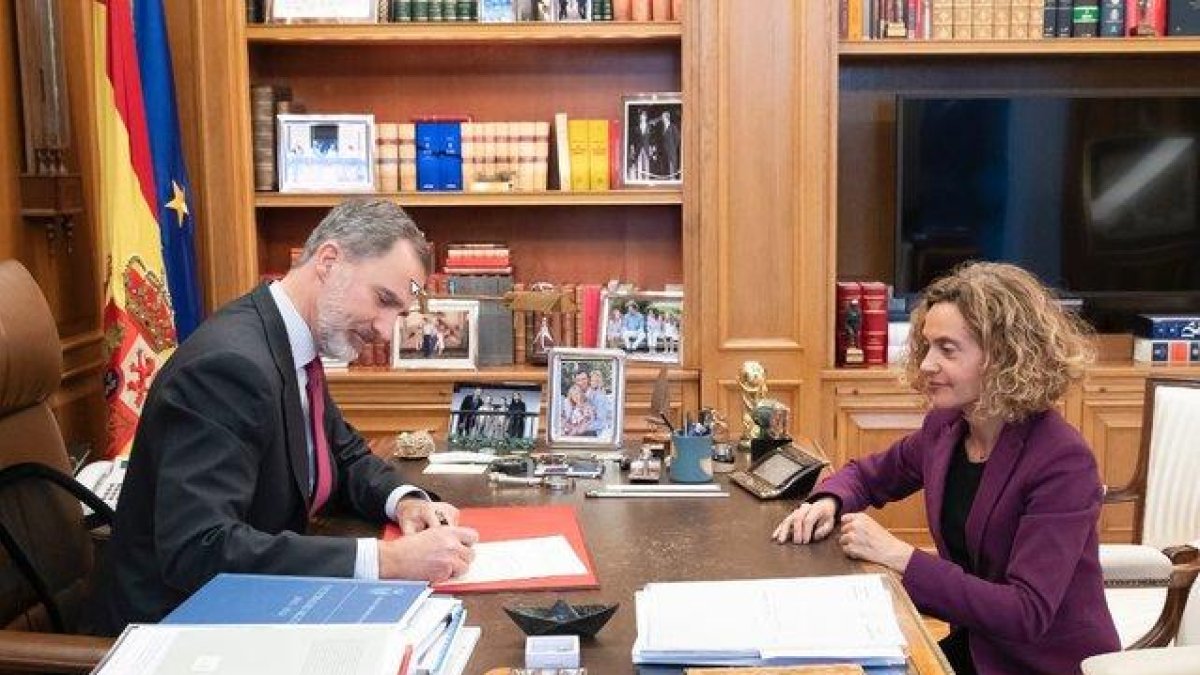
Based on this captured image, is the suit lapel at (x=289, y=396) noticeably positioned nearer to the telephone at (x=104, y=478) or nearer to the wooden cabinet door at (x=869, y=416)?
the telephone at (x=104, y=478)

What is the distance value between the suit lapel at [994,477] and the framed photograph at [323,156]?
2718 mm

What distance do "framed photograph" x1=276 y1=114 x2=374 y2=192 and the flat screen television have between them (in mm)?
1814

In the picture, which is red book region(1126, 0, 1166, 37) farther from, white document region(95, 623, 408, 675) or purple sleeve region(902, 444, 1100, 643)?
white document region(95, 623, 408, 675)

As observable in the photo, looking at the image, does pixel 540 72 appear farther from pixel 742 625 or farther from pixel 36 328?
pixel 742 625

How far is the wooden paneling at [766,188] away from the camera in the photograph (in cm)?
413

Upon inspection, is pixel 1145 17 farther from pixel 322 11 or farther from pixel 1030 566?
pixel 1030 566

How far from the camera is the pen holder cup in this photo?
7.80ft

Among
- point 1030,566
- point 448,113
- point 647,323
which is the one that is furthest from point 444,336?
point 1030,566

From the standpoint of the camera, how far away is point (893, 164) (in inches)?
179

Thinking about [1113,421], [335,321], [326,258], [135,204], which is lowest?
[1113,421]

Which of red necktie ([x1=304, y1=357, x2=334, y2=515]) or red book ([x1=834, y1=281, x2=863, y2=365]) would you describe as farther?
red book ([x1=834, y1=281, x2=863, y2=365])

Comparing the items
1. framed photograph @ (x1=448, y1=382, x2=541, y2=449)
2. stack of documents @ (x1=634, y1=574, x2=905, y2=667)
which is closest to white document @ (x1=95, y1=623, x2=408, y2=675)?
stack of documents @ (x1=634, y1=574, x2=905, y2=667)

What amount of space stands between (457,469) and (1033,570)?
1.11 meters

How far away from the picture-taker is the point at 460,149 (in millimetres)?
4324
